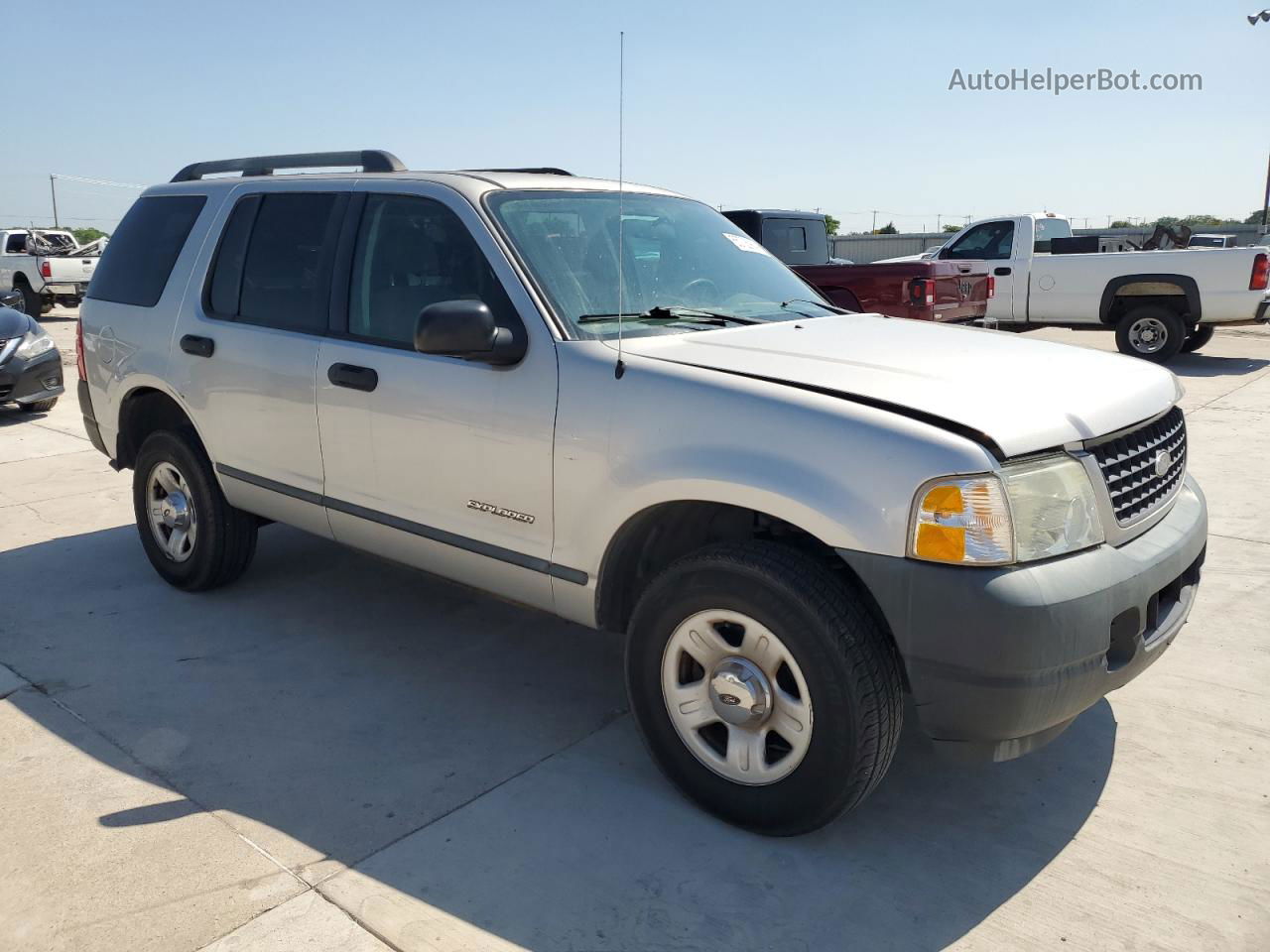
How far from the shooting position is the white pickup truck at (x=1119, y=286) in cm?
1229

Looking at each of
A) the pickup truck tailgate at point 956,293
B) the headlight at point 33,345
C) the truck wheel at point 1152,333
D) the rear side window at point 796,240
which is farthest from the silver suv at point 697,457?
the truck wheel at point 1152,333

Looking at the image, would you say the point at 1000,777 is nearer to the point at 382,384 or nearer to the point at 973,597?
the point at 973,597

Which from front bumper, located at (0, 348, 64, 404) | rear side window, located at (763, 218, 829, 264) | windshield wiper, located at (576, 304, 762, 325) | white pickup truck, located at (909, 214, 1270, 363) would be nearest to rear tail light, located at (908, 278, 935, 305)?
rear side window, located at (763, 218, 829, 264)

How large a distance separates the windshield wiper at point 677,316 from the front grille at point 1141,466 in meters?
1.31

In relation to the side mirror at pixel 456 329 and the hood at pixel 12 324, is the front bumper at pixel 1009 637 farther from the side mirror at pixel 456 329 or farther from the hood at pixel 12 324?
the hood at pixel 12 324

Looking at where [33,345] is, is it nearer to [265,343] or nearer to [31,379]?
[31,379]

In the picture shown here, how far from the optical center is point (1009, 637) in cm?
254

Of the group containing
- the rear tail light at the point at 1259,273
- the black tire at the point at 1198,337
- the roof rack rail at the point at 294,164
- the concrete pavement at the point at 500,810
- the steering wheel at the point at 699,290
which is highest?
the roof rack rail at the point at 294,164

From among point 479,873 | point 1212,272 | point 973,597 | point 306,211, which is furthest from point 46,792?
point 1212,272

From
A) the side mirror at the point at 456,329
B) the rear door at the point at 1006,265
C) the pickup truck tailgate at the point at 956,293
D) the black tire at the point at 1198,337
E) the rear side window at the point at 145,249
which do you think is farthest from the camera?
the rear door at the point at 1006,265

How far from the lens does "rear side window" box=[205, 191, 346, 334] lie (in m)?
4.20

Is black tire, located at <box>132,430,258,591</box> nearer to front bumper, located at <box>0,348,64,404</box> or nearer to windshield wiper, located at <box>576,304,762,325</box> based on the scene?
windshield wiper, located at <box>576,304,762,325</box>

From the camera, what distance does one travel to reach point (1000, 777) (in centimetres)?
341

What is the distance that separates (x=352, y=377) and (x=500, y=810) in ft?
5.60
